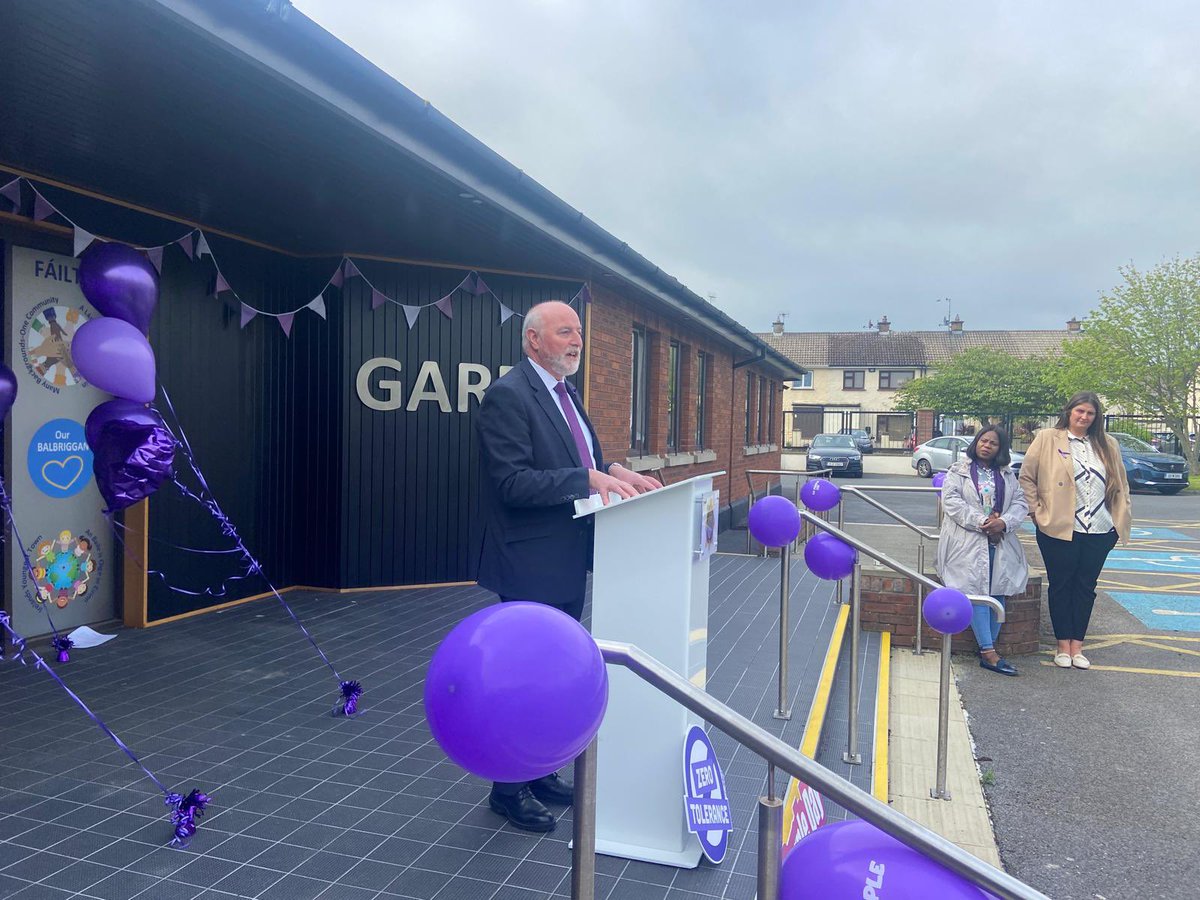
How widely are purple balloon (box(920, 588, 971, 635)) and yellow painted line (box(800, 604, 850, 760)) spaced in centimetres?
73

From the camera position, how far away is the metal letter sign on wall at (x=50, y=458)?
4.96 m

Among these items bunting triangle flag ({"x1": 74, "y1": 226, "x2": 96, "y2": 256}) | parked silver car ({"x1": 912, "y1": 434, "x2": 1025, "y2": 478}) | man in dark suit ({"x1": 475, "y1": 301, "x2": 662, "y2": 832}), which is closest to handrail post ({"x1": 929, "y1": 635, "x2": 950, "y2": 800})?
man in dark suit ({"x1": 475, "y1": 301, "x2": 662, "y2": 832})

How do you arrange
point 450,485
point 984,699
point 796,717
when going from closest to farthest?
point 796,717 < point 984,699 < point 450,485

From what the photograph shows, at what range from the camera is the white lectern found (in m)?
2.63

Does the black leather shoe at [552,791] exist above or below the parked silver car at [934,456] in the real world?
below

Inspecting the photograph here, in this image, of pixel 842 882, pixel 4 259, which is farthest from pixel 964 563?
pixel 4 259

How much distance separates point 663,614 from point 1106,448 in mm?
4483

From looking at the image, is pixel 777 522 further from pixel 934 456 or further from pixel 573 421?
pixel 934 456

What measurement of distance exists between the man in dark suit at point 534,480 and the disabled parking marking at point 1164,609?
707cm

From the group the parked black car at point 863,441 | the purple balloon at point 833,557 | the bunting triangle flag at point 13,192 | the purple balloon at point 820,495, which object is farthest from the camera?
the parked black car at point 863,441

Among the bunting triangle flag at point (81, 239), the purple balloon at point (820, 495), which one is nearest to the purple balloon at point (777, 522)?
the purple balloon at point (820, 495)

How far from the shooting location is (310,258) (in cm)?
686

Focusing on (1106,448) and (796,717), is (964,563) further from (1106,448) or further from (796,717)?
(796,717)

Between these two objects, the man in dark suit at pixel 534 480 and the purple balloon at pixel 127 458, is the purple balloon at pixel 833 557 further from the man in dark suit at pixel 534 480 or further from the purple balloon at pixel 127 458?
the purple balloon at pixel 127 458
